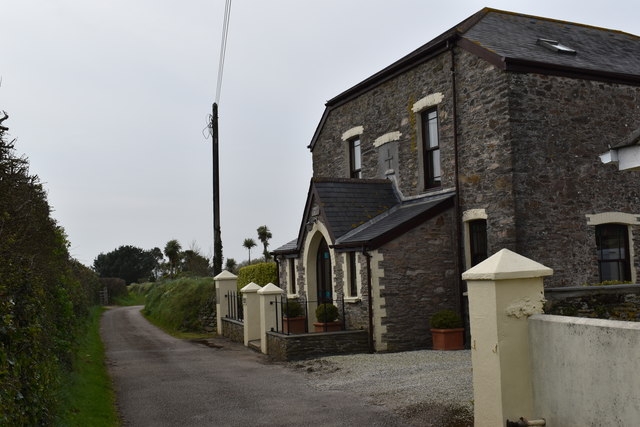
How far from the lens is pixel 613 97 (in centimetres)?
1526

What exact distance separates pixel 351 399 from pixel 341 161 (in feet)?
39.8

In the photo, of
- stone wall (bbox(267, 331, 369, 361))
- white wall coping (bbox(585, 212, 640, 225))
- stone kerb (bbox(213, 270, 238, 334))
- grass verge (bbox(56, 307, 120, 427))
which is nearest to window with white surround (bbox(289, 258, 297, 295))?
stone kerb (bbox(213, 270, 238, 334))

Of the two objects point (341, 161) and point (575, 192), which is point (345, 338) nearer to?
point (575, 192)

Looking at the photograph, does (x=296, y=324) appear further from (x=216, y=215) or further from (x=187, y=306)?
(x=187, y=306)

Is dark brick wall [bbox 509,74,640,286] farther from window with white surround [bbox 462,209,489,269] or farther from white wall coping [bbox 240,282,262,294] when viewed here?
white wall coping [bbox 240,282,262,294]

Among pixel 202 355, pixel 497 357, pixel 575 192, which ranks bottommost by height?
pixel 202 355

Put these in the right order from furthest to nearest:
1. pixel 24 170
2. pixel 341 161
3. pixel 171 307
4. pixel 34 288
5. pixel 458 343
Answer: pixel 171 307, pixel 341 161, pixel 458 343, pixel 24 170, pixel 34 288

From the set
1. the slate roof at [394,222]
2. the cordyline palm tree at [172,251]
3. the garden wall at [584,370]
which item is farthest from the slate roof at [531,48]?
the cordyline palm tree at [172,251]

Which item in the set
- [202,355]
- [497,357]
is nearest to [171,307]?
[202,355]

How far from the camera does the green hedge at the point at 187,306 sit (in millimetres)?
25000

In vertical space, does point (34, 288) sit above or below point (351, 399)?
above

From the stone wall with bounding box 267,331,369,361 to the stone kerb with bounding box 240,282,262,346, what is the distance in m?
3.16

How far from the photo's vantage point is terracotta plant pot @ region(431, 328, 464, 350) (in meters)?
14.4

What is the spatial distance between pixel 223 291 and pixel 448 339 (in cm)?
1070
